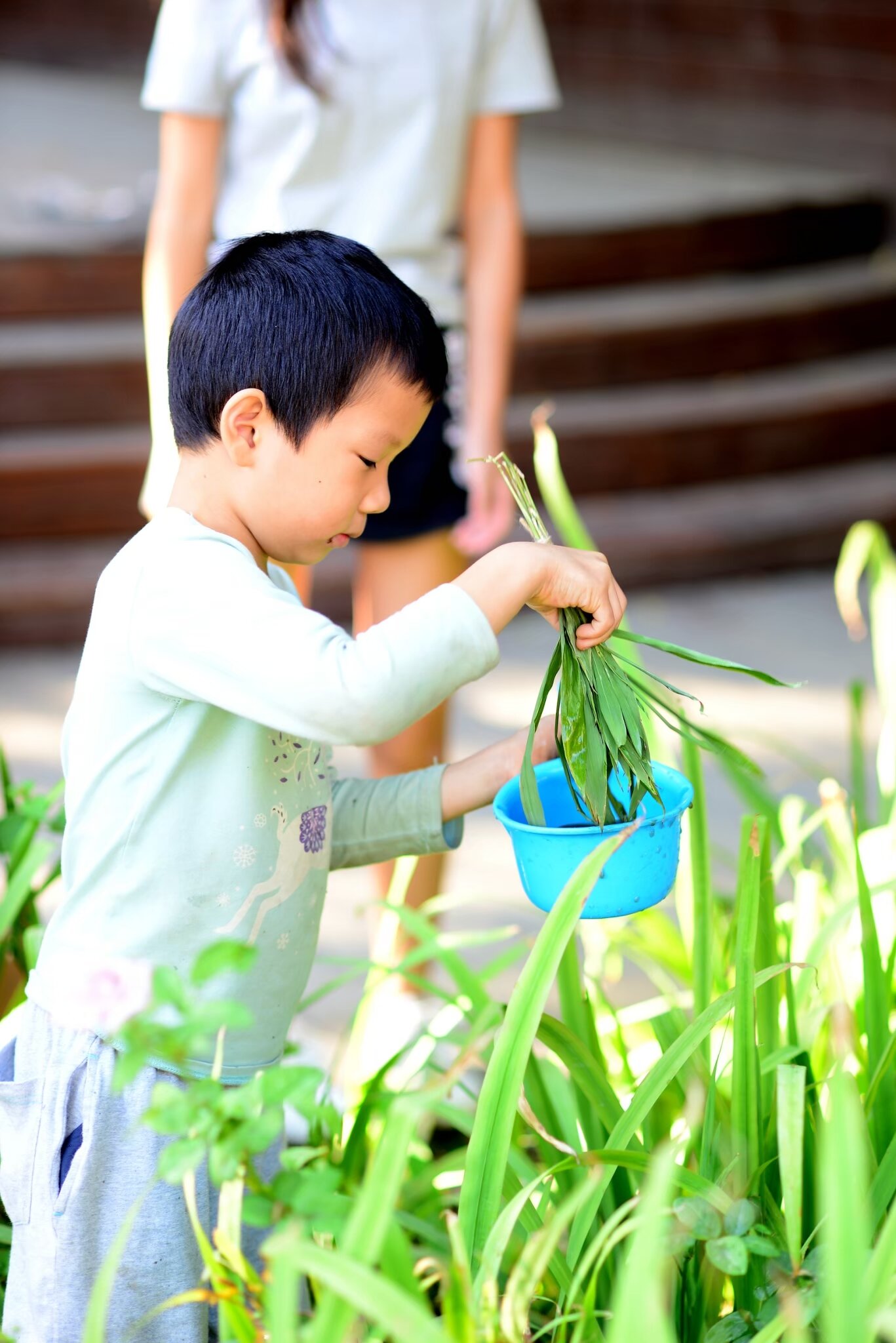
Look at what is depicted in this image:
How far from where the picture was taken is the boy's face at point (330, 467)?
48.7 inches

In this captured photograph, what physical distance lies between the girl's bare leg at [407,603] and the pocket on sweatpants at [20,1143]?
0.78 meters

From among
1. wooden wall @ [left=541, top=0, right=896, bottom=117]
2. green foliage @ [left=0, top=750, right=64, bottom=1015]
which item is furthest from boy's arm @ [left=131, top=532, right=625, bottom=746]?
wooden wall @ [left=541, top=0, right=896, bottom=117]

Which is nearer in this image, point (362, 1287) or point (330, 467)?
point (362, 1287)

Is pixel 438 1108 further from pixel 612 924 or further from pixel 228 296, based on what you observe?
pixel 228 296

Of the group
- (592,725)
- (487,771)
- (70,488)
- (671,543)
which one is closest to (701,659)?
(592,725)

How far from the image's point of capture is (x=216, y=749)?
1303 mm

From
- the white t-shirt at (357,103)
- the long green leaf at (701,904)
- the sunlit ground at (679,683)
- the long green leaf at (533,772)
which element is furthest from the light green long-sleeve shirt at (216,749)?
the sunlit ground at (679,683)

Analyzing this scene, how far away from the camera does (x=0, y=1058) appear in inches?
55.3

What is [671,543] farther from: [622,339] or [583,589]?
[583,589]

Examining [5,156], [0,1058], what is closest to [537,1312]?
[0,1058]

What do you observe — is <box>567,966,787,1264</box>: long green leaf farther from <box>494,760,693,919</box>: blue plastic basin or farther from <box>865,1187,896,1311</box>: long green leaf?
<box>865,1187,896,1311</box>: long green leaf

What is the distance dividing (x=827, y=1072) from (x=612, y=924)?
581 millimetres

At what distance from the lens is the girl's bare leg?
2.08 metres

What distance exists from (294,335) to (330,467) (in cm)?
11
